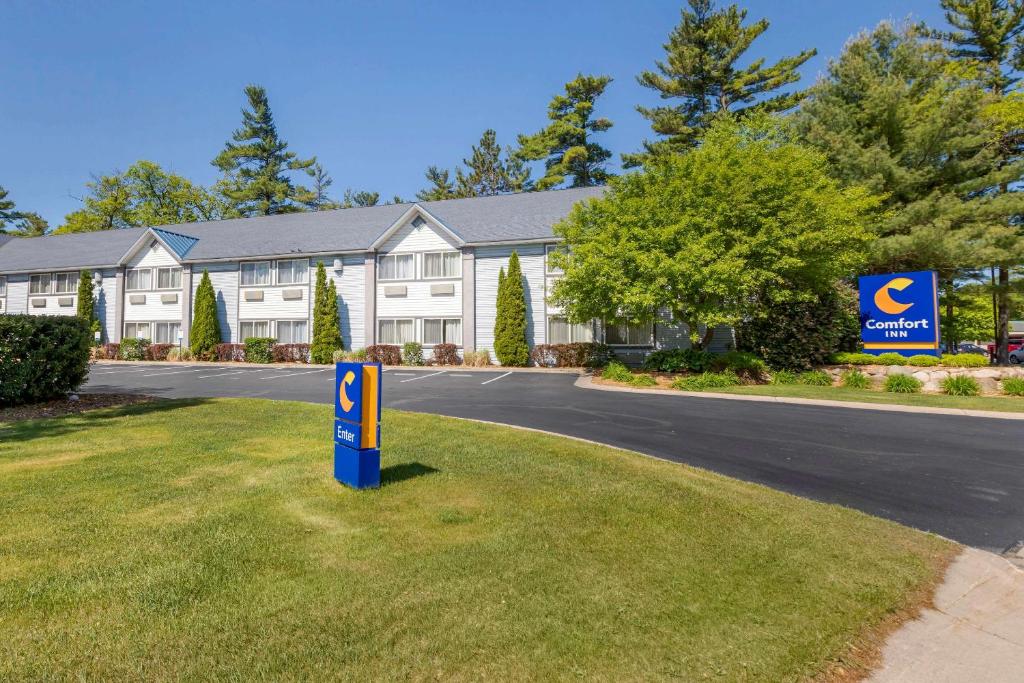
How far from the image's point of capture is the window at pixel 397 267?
1080 inches

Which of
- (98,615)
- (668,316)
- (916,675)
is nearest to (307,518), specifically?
(98,615)

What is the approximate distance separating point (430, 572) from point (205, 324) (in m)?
30.6

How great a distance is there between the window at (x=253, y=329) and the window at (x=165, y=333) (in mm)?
4425

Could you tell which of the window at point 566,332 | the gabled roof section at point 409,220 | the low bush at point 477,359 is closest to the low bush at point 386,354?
the low bush at point 477,359

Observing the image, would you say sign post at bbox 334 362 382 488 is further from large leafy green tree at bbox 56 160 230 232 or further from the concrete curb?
large leafy green tree at bbox 56 160 230 232

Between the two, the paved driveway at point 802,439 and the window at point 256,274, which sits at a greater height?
the window at point 256,274

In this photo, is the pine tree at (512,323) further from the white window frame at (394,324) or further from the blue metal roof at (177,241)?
the blue metal roof at (177,241)

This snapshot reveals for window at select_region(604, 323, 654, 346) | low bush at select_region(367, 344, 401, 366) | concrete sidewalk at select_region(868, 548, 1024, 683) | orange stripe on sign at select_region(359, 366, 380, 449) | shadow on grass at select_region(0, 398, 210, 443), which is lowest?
concrete sidewalk at select_region(868, 548, 1024, 683)

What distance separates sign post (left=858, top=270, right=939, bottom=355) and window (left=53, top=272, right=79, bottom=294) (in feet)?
142

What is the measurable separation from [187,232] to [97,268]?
18.9 ft

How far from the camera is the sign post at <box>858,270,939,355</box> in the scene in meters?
16.6

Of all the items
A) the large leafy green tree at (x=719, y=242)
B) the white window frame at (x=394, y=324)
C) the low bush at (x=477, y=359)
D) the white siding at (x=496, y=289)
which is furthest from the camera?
the white window frame at (x=394, y=324)

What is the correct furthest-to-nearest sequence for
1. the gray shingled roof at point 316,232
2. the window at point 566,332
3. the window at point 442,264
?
1. the gray shingled roof at point 316,232
2. the window at point 442,264
3. the window at point 566,332

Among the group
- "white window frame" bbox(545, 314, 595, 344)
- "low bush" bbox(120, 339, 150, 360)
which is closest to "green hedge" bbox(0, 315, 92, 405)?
"white window frame" bbox(545, 314, 595, 344)
